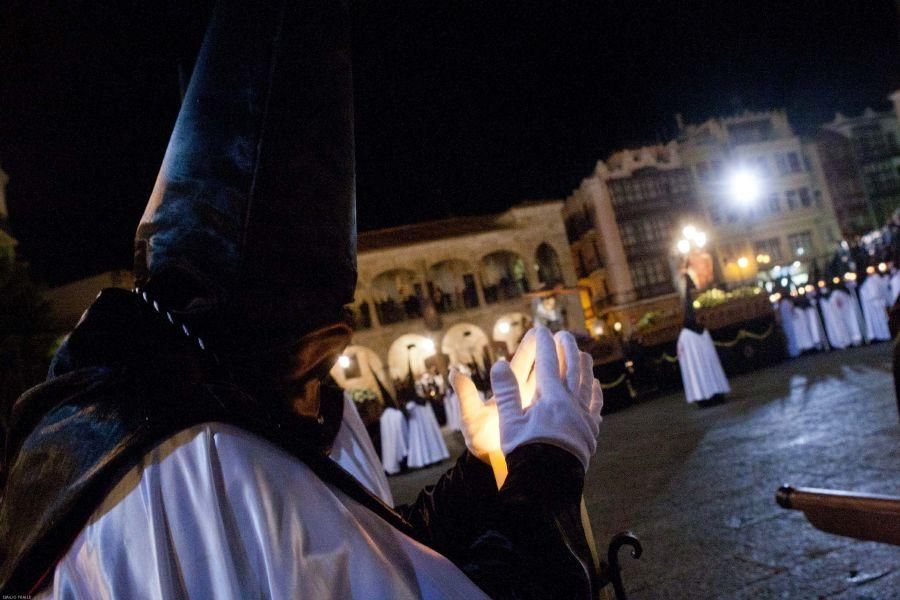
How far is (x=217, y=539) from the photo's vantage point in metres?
0.66

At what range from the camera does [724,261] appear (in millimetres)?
35906

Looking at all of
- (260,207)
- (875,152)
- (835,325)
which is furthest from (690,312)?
(875,152)

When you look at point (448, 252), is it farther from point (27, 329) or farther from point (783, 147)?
Answer: point (783, 147)

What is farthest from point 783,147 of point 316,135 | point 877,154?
point 316,135

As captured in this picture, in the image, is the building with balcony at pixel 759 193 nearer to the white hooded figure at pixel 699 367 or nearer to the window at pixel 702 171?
the window at pixel 702 171

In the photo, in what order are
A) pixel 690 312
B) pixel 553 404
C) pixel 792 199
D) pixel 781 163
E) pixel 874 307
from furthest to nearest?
pixel 781 163
pixel 792 199
pixel 874 307
pixel 690 312
pixel 553 404

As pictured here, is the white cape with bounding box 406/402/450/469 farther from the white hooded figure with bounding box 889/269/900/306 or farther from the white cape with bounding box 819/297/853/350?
the white cape with bounding box 819/297/853/350

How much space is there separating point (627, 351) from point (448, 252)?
18.0 m

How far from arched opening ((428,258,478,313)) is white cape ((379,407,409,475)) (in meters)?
19.2

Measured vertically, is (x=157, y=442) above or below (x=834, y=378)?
above

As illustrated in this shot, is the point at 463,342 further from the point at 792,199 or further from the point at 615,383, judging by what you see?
the point at 792,199

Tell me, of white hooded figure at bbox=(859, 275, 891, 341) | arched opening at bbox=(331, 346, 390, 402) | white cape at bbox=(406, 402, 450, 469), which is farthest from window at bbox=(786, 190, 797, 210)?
white cape at bbox=(406, 402, 450, 469)

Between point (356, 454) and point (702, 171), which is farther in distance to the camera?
point (702, 171)

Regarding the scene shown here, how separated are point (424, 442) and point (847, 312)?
13994 millimetres
